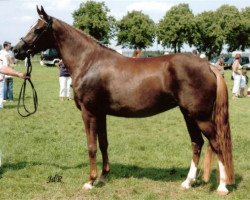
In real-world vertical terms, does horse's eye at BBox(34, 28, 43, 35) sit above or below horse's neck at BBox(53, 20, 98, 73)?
above

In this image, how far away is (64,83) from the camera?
19.0 m

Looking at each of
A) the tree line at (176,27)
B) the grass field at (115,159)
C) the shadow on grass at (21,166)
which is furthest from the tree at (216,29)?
the shadow on grass at (21,166)

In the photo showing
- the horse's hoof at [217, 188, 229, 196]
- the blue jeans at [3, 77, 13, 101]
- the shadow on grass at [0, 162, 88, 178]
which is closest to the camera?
the horse's hoof at [217, 188, 229, 196]

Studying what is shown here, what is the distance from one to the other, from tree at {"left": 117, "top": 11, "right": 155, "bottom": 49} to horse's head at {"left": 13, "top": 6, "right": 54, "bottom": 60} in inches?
3489

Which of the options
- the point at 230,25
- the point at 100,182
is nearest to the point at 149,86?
the point at 100,182

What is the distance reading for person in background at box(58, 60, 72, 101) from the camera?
18.7 meters

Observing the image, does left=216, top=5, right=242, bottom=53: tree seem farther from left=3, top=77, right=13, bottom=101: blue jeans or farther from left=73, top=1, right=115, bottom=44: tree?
left=3, top=77, right=13, bottom=101: blue jeans

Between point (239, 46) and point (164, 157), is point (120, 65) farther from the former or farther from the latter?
point (239, 46)

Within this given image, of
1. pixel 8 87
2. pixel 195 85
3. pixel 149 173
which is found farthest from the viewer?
pixel 8 87

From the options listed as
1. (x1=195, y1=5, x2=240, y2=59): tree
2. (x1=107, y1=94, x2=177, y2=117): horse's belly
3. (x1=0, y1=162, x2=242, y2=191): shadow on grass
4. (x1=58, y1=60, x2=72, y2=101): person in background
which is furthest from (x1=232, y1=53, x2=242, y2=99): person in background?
(x1=195, y1=5, x2=240, y2=59): tree

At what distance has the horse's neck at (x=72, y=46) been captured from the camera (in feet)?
22.5

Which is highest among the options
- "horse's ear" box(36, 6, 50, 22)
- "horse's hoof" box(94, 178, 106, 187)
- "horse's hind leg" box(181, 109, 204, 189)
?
"horse's ear" box(36, 6, 50, 22)

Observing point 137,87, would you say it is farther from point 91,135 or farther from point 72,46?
point 72,46

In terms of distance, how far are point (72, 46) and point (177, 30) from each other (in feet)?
271
